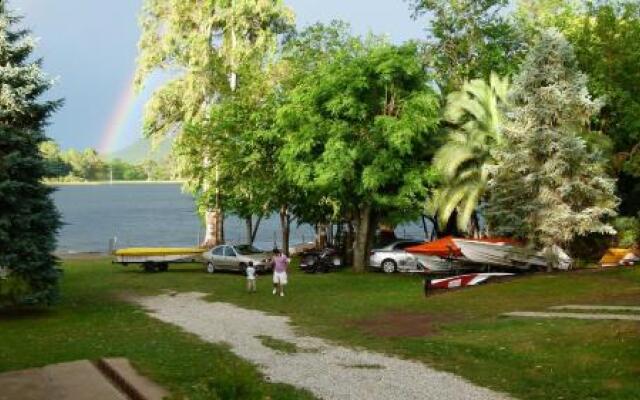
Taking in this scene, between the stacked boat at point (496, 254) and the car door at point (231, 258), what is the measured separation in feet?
34.0

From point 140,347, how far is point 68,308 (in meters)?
9.35

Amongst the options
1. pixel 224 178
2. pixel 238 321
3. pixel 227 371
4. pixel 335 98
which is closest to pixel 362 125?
pixel 335 98

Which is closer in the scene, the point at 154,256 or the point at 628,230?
the point at 628,230

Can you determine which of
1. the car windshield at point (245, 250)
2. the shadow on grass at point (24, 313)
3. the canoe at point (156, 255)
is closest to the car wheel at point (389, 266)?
the car windshield at point (245, 250)

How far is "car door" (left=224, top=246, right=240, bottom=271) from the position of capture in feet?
126

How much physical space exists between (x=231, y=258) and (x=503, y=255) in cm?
1418

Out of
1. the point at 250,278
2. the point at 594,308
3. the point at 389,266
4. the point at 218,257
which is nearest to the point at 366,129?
the point at 389,266

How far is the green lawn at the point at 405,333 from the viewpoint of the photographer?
1290cm

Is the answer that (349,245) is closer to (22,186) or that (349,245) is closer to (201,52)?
(201,52)

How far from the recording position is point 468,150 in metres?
36.1

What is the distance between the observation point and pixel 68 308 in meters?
24.5

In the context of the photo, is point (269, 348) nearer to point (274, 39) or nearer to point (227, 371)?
point (227, 371)

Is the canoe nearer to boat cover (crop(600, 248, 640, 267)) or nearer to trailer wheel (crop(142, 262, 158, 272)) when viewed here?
trailer wheel (crop(142, 262, 158, 272))

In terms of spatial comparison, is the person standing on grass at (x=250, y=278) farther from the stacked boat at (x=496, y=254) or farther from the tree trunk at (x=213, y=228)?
the tree trunk at (x=213, y=228)
